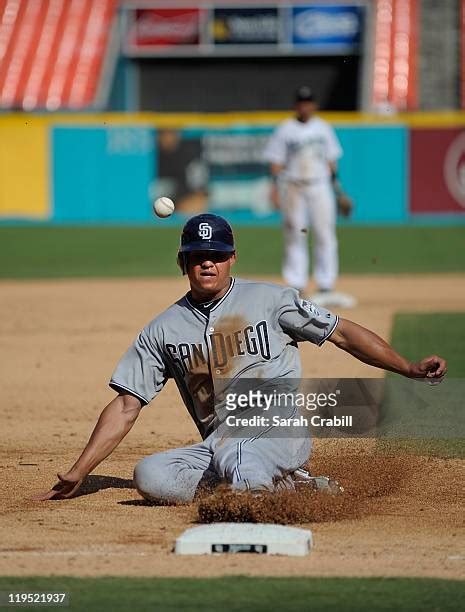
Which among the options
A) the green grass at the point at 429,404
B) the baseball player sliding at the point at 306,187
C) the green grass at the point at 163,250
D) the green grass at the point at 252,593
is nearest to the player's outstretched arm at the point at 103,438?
the green grass at the point at 252,593

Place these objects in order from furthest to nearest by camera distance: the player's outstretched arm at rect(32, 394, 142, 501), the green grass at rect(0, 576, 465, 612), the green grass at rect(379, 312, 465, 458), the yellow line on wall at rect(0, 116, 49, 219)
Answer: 1. the yellow line on wall at rect(0, 116, 49, 219)
2. the green grass at rect(379, 312, 465, 458)
3. the player's outstretched arm at rect(32, 394, 142, 501)
4. the green grass at rect(0, 576, 465, 612)

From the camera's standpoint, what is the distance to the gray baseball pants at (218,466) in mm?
6074

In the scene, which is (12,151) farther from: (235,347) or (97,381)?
(235,347)

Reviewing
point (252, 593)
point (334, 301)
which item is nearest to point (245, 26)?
point (334, 301)

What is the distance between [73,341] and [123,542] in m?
6.65

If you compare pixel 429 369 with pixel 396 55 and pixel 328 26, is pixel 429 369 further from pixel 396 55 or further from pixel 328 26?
pixel 328 26

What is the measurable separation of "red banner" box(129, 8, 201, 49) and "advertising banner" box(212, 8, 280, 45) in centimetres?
55

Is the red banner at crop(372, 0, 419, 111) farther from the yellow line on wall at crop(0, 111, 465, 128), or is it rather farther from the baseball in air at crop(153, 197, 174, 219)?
the baseball in air at crop(153, 197, 174, 219)

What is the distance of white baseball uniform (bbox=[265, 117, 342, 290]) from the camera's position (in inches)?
576

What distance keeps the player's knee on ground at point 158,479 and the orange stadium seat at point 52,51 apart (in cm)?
2512

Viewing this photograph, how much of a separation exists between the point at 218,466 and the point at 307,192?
8.79 m

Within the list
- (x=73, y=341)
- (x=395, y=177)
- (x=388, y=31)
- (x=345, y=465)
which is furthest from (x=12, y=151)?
(x=345, y=465)

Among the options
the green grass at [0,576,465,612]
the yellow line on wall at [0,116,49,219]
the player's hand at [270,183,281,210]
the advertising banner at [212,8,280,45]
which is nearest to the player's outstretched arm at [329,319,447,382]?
the green grass at [0,576,465,612]

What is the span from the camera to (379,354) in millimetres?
6086
